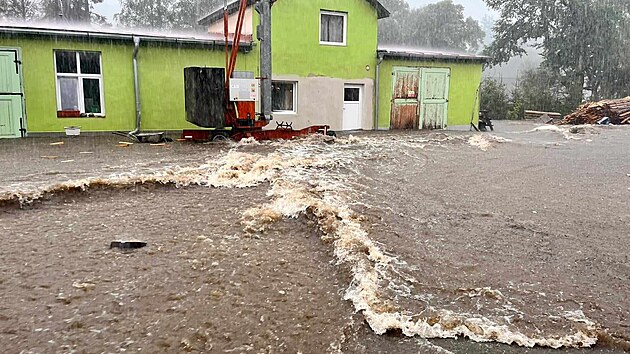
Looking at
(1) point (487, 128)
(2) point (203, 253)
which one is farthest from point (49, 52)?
(1) point (487, 128)

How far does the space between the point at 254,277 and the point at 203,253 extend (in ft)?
2.42

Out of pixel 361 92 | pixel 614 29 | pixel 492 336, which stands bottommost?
pixel 492 336

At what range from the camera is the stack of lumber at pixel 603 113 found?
22.5 metres

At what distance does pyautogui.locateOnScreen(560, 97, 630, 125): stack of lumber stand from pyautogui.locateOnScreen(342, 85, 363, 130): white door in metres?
12.4

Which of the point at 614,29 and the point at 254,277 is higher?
the point at 614,29

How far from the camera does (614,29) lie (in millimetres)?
28828

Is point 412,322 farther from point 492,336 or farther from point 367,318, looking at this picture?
point 492,336

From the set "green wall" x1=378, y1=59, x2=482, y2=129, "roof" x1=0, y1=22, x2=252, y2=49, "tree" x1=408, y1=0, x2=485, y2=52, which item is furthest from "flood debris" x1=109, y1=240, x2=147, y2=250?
"tree" x1=408, y1=0, x2=485, y2=52

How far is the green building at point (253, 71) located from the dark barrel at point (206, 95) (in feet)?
7.54

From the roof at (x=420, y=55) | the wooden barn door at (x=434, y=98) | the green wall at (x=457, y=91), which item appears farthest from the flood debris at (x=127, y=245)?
the wooden barn door at (x=434, y=98)

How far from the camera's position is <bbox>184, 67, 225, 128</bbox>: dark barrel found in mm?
12008

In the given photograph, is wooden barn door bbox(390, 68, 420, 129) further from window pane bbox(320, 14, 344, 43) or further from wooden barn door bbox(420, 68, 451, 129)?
window pane bbox(320, 14, 344, 43)

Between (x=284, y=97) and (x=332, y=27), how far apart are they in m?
2.88

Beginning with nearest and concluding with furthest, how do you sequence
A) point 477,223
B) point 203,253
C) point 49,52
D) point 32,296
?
point 32,296 → point 203,253 → point 477,223 → point 49,52
